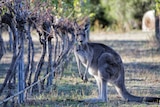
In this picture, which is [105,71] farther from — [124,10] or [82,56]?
[124,10]

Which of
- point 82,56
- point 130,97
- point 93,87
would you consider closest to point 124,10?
point 93,87

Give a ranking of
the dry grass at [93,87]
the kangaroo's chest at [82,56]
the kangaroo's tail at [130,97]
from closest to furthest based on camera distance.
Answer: the kangaroo's tail at [130,97] → the dry grass at [93,87] → the kangaroo's chest at [82,56]

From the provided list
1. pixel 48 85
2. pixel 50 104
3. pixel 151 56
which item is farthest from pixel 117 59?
pixel 151 56

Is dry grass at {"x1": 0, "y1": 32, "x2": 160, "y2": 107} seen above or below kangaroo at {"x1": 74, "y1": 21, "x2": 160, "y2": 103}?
below

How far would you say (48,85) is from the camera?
34.5 feet

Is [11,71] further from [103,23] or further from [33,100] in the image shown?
[103,23]

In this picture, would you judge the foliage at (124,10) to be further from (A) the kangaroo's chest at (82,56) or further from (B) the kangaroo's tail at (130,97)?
(B) the kangaroo's tail at (130,97)

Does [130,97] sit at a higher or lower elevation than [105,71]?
lower

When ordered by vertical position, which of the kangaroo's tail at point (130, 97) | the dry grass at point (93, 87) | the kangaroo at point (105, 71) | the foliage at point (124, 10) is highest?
the foliage at point (124, 10)

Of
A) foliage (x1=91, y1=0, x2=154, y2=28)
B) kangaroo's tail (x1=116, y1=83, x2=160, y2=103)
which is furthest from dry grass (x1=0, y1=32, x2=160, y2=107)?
foliage (x1=91, y1=0, x2=154, y2=28)

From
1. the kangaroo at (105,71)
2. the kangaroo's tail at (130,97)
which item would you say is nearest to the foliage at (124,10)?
the kangaroo at (105,71)

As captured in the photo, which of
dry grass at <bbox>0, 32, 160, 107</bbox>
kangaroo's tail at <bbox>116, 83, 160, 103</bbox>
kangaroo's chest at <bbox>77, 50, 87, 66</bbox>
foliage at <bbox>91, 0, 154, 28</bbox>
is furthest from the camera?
foliage at <bbox>91, 0, 154, 28</bbox>

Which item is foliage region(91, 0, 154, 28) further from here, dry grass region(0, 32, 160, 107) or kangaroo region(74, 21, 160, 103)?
kangaroo region(74, 21, 160, 103)

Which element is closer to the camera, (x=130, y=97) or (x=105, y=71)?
(x=130, y=97)
